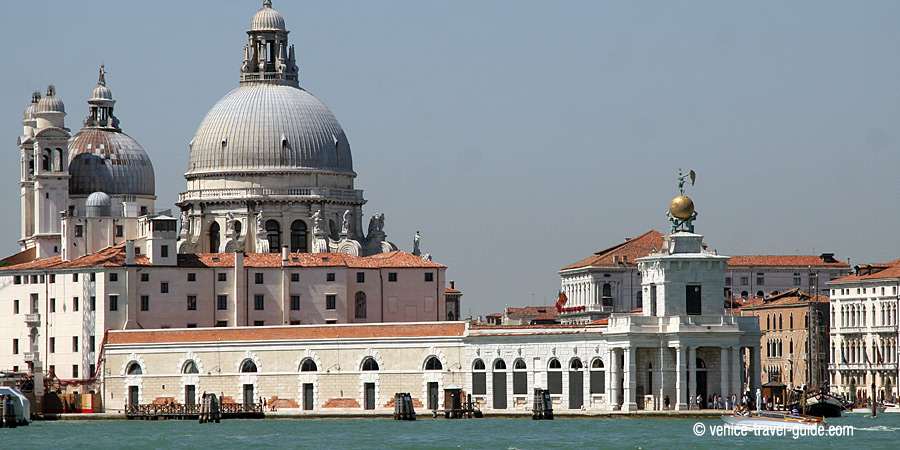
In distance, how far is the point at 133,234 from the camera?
358 feet

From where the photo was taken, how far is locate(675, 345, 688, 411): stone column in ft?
276

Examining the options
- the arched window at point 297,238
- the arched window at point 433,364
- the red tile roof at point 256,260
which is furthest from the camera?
the arched window at point 297,238

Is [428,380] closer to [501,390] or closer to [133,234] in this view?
[501,390]

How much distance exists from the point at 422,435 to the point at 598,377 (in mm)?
11422

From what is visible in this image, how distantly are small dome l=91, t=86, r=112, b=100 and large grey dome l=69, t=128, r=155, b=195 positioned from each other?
2.48 m

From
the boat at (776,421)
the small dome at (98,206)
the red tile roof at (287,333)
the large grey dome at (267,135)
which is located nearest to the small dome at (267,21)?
the large grey dome at (267,135)

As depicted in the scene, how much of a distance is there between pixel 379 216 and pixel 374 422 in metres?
26.8

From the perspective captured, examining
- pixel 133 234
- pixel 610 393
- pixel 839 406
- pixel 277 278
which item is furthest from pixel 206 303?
pixel 839 406

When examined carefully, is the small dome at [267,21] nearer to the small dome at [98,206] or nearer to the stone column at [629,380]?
the small dome at [98,206]

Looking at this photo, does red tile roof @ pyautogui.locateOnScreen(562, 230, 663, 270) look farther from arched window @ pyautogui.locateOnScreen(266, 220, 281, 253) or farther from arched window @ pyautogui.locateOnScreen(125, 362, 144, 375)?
arched window @ pyautogui.locateOnScreen(125, 362, 144, 375)

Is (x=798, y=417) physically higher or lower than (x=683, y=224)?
lower

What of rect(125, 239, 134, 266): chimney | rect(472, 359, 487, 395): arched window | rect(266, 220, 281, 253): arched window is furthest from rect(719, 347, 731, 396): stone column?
rect(266, 220, 281, 253): arched window

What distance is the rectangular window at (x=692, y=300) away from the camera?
86.1 meters

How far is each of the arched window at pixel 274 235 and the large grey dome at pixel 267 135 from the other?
269 centimetres
